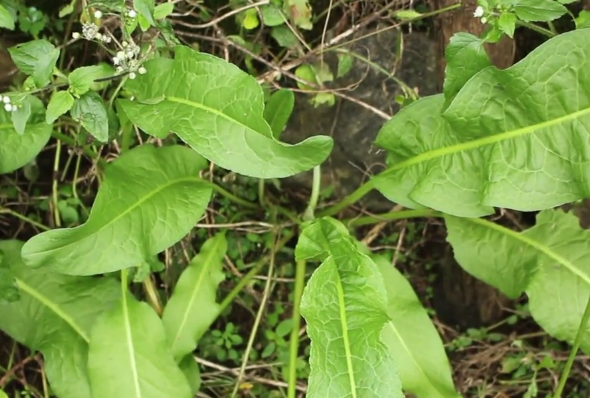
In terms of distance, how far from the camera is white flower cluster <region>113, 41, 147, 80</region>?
39.1 inches

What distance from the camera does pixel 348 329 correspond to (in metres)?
1.03

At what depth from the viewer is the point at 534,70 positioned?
1009mm

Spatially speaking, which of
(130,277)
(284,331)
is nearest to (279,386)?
(284,331)

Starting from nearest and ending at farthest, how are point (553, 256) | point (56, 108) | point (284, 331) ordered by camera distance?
point (56, 108) < point (553, 256) < point (284, 331)

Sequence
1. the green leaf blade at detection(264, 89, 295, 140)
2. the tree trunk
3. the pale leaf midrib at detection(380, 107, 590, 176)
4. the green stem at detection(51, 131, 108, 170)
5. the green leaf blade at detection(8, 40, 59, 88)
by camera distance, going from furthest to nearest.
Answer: the tree trunk → the green stem at detection(51, 131, 108, 170) → the green leaf blade at detection(264, 89, 295, 140) → the pale leaf midrib at detection(380, 107, 590, 176) → the green leaf blade at detection(8, 40, 59, 88)

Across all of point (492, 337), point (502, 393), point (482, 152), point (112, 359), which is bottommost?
point (502, 393)

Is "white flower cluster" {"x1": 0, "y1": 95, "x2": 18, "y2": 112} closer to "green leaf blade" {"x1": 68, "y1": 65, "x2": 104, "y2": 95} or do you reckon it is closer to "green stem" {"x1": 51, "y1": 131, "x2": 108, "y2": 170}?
"green leaf blade" {"x1": 68, "y1": 65, "x2": 104, "y2": 95}

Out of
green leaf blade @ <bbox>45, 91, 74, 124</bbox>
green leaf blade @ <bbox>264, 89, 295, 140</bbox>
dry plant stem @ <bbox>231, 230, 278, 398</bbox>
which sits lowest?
dry plant stem @ <bbox>231, 230, 278, 398</bbox>

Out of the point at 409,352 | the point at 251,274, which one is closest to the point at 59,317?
the point at 251,274

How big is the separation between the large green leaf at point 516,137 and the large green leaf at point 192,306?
42 cm

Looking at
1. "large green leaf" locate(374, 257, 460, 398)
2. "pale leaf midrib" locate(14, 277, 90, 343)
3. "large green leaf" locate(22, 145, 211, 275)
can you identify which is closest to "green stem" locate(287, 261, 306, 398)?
"large green leaf" locate(374, 257, 460, 398)

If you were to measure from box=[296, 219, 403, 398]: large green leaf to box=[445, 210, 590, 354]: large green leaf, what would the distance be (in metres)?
0.29

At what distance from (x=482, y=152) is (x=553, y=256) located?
0.28 meters

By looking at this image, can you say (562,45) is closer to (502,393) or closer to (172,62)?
(172,62)
